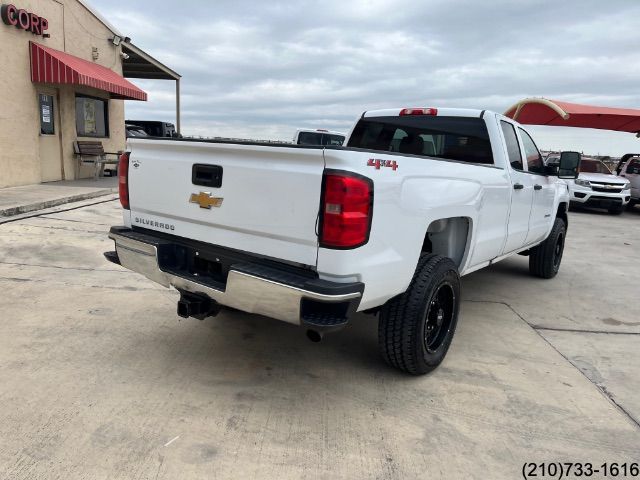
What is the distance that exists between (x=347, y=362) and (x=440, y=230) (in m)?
1.17

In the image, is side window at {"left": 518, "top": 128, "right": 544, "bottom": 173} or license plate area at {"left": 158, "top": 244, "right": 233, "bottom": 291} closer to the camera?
license plate area at {"left": 158, "top": 244, "right": 233, "bottom": 291}

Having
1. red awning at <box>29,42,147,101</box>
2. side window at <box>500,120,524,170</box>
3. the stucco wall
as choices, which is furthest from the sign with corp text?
side window at <box>500,120,524,170</box>

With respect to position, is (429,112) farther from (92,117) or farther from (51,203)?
(92,117)

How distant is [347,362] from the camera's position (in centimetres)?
359

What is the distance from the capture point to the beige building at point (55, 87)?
433 inches

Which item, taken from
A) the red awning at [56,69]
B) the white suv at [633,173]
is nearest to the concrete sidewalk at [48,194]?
the red awning at [56,69]

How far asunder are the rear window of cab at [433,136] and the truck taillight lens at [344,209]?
2258mm

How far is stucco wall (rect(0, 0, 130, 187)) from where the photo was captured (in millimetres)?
10898

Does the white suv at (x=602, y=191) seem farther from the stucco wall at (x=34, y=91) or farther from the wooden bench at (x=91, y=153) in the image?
the stucco wall at (x=34, y=91)

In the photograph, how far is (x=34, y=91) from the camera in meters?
11.8

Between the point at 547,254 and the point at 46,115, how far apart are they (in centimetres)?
1201

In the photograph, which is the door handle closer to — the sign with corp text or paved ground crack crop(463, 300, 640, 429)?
paved ground crack crop(463, 300, 640, 429)

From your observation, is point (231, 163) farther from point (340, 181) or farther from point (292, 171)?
point (340, 181)

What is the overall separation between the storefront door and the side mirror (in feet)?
38.8
